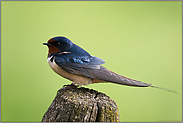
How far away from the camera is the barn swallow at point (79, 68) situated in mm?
2381

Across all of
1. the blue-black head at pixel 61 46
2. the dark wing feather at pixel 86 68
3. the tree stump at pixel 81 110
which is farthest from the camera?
the blue-black head at pixel 61 46

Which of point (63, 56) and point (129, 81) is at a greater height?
point (63, 56)

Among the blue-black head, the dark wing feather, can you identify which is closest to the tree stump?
the dark wing feather

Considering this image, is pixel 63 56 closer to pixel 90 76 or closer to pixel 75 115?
pixel 90 76

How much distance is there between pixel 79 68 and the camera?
96.4 inches

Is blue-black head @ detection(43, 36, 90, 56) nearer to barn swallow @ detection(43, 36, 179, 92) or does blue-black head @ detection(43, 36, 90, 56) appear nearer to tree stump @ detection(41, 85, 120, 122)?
barn swallow @ detection(43, 36, 179, 92)

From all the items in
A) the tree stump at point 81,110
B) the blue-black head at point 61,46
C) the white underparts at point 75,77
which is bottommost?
the tree stump at point 81,110

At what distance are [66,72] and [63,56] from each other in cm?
22

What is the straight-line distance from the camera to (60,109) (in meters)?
1.78

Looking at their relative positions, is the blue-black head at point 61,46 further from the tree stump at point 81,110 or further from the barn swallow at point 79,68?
the tree stump at point 81,110

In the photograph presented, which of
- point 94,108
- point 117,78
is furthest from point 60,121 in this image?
point 117,78

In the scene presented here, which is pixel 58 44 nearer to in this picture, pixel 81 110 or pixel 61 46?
pixel 61 46

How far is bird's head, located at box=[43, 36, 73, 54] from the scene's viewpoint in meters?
2.58

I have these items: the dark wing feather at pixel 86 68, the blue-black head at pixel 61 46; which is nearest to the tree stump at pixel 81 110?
the dark wing feather at pixel 86 68
